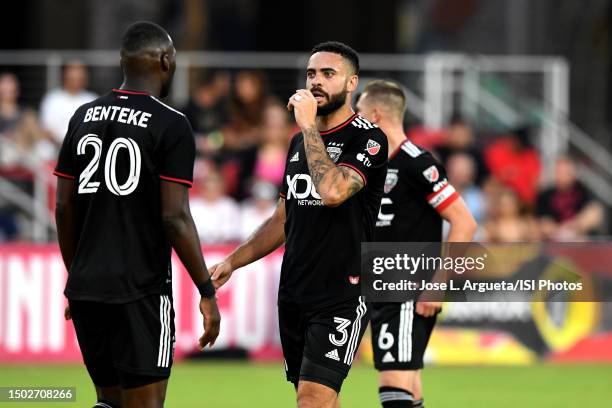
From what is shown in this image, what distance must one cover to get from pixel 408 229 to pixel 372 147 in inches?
60.6

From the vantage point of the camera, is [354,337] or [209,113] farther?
[209,113]

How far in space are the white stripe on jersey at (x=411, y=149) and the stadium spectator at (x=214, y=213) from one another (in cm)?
697

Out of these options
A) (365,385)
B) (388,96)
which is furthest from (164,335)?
(365,385)

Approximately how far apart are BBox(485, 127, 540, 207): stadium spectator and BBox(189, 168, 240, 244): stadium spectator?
152 inches

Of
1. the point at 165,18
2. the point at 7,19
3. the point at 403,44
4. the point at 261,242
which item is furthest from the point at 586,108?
the point at 261,242

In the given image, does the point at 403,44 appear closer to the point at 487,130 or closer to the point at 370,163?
the point at 487,130

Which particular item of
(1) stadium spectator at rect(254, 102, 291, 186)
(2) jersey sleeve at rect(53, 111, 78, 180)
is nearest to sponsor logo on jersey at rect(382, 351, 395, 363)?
(2) jersey sleeve at rect(53, 111, 78, 180)

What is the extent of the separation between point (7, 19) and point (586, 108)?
11667 mm

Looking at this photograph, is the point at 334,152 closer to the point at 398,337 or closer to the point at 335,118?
the point at 335,118

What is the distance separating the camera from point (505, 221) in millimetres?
16031

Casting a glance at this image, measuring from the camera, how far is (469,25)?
31516mm

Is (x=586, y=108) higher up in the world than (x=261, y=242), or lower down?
higher up

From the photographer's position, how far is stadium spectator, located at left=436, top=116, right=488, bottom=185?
1680 centimetres

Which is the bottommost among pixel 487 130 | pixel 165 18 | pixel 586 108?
pixel 487 130
